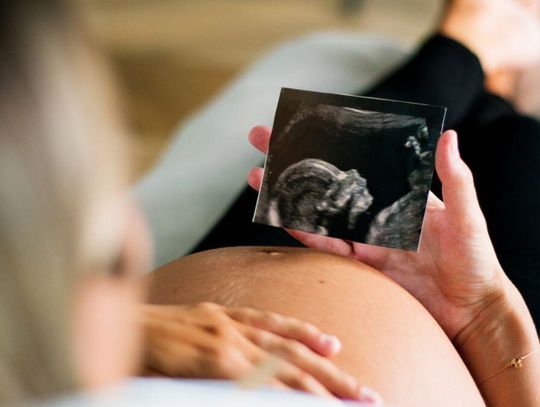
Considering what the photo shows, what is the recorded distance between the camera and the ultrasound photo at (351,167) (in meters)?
0.82

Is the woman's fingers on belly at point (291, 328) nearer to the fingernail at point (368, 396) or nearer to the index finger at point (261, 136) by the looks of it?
the fingernail at point (368, 396)

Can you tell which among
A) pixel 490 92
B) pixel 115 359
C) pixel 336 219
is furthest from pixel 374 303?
pixel 490 92

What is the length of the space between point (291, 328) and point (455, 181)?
0.25 meters

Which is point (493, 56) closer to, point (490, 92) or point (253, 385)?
point (490, 92)

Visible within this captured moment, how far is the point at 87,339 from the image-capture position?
1.46ft

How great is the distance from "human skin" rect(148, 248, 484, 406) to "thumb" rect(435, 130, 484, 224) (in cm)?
11

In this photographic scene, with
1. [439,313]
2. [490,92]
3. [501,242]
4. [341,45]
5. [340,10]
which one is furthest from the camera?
[340,10]

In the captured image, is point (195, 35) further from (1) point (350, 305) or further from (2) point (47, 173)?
(2) point (47, 173)

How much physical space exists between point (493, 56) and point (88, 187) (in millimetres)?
1231

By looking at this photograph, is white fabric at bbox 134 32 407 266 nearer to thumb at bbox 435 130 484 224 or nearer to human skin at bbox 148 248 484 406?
human skin at bbox 148 248 484 406

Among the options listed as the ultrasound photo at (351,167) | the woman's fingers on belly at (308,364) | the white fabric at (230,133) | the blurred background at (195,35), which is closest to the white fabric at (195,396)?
the woman's fingers on belly at (308,364)

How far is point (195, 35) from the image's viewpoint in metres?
2.63

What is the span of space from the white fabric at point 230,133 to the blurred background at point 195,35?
67 cm

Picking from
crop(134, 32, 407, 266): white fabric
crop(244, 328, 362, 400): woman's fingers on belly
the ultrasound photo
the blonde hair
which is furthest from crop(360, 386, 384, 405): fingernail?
crop(134, 32, 407, 266): white fabric
